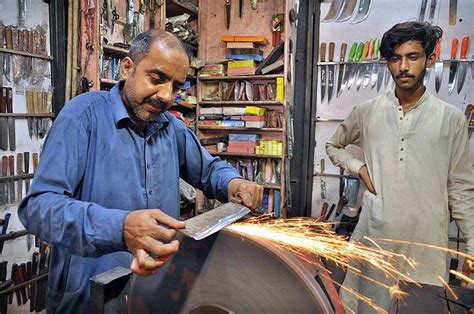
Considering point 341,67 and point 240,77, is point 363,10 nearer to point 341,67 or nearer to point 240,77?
point 341,67

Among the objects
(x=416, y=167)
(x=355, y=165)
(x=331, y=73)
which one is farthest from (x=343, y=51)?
(x=416, y=167)

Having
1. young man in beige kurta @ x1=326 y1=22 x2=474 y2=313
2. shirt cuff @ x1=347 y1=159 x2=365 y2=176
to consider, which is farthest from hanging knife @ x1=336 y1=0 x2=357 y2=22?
shirt cuff @ x1=347 y1=159 x2=365 y2=176

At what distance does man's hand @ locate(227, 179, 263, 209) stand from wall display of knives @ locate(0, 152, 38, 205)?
2.02m

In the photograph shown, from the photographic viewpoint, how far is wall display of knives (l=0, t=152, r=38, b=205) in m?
2.82

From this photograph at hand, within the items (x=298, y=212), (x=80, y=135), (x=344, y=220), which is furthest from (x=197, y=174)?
(x=298, y=212)

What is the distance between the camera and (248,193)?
165 centimetres

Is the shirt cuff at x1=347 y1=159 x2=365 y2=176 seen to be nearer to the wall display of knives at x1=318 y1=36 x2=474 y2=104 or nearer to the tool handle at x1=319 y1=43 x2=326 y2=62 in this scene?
the wall display of knives at x1=318 y1=36 x2=474 y2=104

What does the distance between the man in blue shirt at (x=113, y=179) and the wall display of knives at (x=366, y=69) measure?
2792mm

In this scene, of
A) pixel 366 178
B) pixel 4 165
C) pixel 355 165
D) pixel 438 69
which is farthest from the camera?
pixel 438 69

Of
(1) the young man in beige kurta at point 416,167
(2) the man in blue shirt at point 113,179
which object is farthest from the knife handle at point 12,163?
(1) the young man in beige kurta at point 416,167

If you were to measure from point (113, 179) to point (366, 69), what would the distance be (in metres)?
3.34

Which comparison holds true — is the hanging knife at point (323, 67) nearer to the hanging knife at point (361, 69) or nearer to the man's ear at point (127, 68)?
the hanging knife at point (361, 69)

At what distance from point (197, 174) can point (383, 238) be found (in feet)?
4.42

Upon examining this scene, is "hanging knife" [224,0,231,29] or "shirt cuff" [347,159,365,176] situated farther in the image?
"hanging knife" [224,0,231,29]
